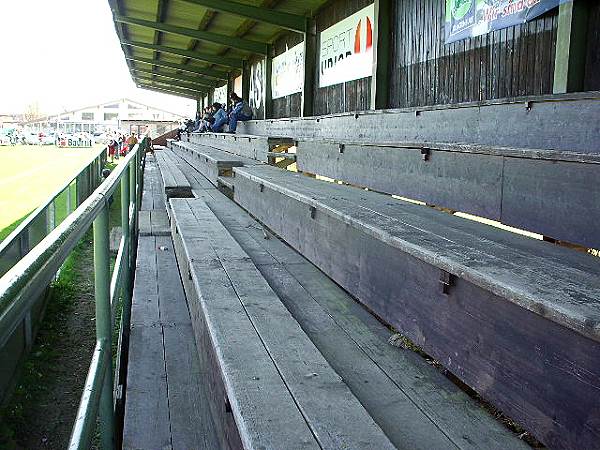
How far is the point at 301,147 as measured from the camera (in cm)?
566

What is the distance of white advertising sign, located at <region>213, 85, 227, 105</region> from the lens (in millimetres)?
20181

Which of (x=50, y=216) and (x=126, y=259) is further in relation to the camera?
(x=50, y=216)

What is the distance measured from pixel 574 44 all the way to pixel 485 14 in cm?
120

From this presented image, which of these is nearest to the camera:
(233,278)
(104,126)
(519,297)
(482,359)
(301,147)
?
(519,297)

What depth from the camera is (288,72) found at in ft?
36.8

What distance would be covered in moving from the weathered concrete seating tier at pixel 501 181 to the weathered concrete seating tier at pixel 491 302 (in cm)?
22

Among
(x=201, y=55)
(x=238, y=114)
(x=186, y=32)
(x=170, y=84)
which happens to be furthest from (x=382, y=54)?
(x=170, y=84)

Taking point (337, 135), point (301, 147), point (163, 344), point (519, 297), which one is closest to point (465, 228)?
point (519, 297)

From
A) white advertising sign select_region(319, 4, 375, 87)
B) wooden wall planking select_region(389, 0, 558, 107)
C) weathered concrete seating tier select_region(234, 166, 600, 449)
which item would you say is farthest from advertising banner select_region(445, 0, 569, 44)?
weathered concrete seating tier select_region(234, 166, 600, 449)

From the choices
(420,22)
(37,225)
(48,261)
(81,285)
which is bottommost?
(81,285)

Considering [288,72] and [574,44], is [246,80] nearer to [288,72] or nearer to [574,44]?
[288,72]

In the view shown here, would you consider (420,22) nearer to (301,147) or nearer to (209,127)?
(301,147)

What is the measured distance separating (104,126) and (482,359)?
82809 millimetres

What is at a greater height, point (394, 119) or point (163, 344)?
point (394, 119)
